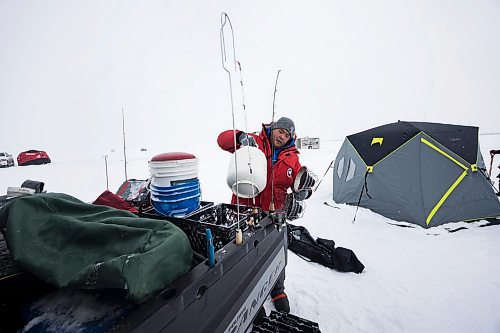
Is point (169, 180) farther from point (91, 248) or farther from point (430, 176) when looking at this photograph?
point (430, 176)

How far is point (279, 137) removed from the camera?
3.04m

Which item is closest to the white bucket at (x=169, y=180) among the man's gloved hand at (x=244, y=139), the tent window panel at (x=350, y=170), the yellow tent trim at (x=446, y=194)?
the man's gloved hand at (x=244, y=139)

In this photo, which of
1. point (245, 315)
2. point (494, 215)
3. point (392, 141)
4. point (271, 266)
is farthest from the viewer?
point (392, 141)

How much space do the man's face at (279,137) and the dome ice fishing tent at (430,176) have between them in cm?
377

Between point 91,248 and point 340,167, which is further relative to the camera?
point 340,167

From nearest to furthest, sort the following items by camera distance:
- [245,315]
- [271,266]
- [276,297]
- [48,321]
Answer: [48,321] < [245,315] < [271,266] < [276,297]

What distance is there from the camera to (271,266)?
1.83m

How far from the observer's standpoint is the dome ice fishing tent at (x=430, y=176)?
5082 millimetres

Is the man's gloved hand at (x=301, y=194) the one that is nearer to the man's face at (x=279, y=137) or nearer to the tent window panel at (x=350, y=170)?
the man's face at (x=279, y=137)

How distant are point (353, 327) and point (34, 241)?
2.96 meters

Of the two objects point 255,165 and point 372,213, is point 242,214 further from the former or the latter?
point 372,213

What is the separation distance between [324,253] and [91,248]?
11.6 feet

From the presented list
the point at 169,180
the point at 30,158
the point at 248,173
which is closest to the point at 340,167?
the point at 248,173

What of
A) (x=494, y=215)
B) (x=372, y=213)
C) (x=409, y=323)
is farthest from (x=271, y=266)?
(x=494, y=215)
